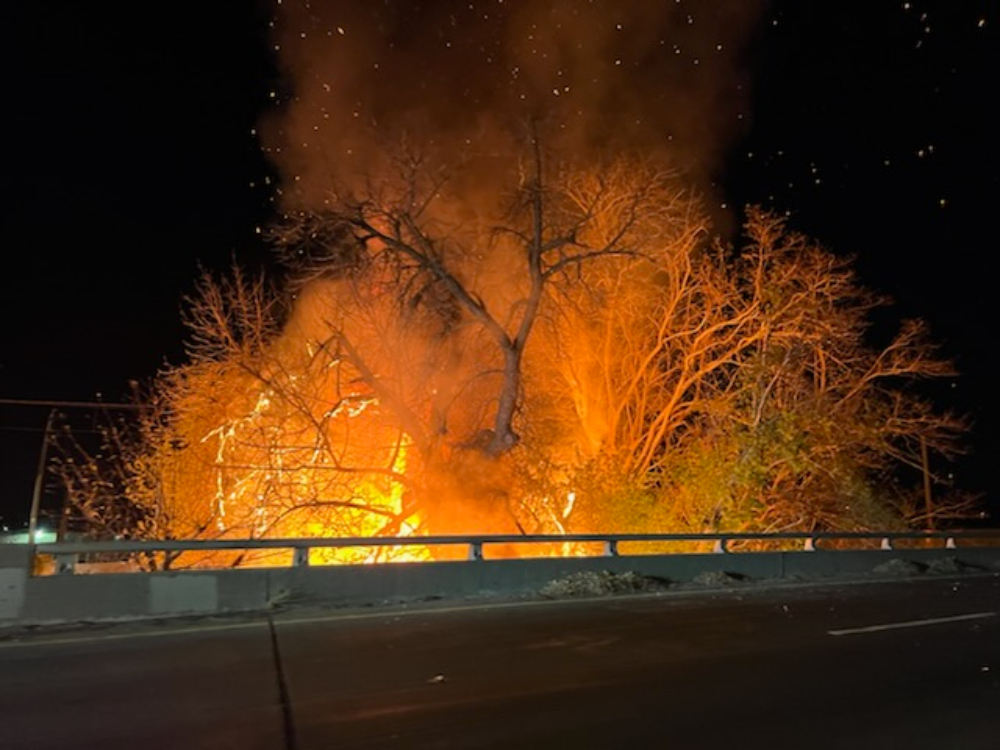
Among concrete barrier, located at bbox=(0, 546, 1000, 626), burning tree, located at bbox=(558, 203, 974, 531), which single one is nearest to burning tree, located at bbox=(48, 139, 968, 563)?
burning tree, located at bbox=(558, 203, 974, 531)

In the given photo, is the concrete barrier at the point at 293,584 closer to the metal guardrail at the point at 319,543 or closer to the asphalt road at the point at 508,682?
the metal guardrail at the point at 319,543

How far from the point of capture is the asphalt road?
17.6 feet

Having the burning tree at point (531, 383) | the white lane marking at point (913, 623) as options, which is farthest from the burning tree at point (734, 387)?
the white lane marking at point (913, 623)

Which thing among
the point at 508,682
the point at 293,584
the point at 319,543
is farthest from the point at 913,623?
the point at 293,584

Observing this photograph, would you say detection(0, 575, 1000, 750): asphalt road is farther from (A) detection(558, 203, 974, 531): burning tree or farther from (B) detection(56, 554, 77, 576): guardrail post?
(A) detection(558, 203, 974, 531): burning tree

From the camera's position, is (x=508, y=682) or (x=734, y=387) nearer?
(x=508, y=682)

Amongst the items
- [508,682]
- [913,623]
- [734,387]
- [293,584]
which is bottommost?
[913,623]

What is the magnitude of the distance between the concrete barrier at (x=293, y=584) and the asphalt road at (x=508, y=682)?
486mm

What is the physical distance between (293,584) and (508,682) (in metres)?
4.67

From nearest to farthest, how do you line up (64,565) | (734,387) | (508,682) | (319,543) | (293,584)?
(508,682) → (64,565) → (293,584) → (319,543) → (734,387)

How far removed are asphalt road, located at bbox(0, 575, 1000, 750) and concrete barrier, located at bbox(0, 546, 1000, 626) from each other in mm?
486

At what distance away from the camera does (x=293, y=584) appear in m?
10.6

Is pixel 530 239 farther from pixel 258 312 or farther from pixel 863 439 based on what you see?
pixel 863 439

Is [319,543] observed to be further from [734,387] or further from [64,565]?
[734,387]
